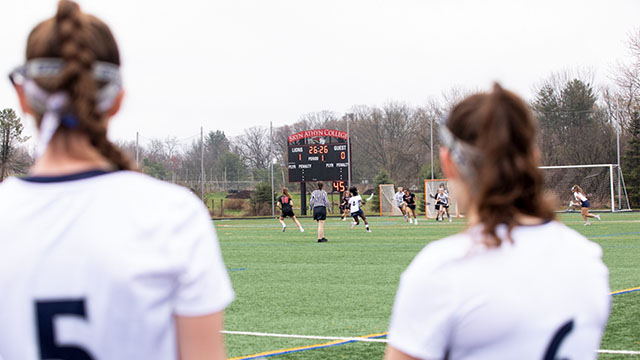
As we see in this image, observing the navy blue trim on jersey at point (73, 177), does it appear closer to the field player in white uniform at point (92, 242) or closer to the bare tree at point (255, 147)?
the field player in white uniform at point (92, 242)

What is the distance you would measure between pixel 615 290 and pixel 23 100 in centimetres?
1023

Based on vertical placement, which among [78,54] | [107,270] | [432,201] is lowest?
[432,201]

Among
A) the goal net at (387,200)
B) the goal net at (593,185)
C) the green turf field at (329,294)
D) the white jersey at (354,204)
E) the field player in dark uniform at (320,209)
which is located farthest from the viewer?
the goal net at (387,200)

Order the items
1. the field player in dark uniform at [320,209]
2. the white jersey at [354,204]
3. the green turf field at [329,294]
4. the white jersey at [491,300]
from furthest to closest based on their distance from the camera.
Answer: the white jersey at [354,204]
the field player in dark uniform at [320,209]
the green turf field at [329,294]
the white jersey at [491,300]

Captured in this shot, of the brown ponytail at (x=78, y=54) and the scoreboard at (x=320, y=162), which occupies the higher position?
the scoreboard at (x=320, y=162)

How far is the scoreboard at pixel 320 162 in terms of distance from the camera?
4553 cm

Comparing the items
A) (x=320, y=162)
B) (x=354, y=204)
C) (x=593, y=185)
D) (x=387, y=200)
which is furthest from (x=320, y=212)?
(x=593, y=185)

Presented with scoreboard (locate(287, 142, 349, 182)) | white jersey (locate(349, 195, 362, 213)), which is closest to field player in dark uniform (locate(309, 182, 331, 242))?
white jersey (locate(349, 195, 362, 213))

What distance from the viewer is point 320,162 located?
150ft

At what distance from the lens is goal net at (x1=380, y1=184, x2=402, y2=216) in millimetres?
52406

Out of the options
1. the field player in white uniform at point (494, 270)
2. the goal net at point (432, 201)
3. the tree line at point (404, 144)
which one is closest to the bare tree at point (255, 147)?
the tree line at point (404, 144)

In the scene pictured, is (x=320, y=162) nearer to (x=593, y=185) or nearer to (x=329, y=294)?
(x=593, y=185)

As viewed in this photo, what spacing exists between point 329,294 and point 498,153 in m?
9.48

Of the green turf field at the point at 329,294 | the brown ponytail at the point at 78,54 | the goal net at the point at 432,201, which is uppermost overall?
the brown ponytail at the point at 78,54
